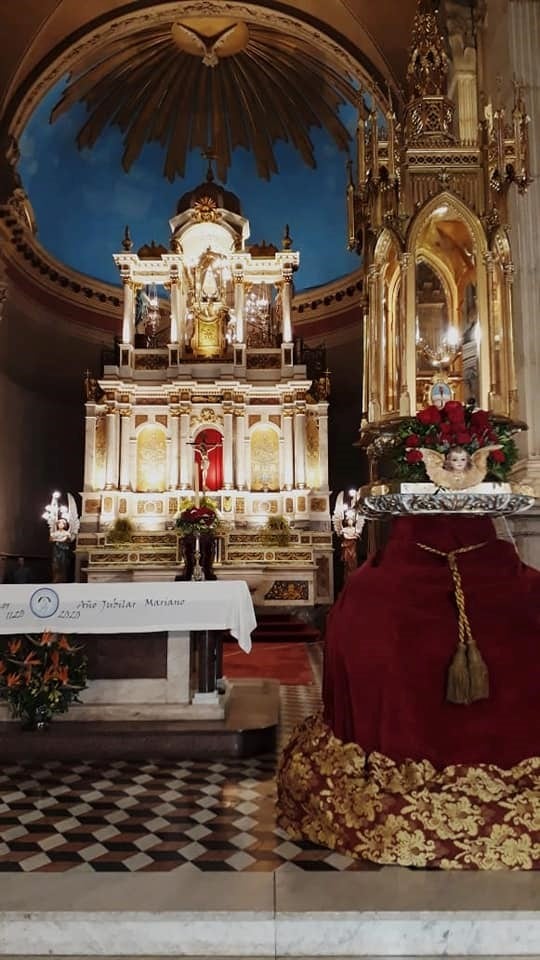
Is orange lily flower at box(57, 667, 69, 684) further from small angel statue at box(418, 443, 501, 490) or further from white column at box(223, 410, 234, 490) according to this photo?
white column at box(223, 410, 234, 490)

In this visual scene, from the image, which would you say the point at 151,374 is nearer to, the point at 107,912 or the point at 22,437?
the point at 22,437

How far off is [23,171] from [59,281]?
239cm

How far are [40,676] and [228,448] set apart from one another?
10.3 metres

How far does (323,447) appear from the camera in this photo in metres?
14.7

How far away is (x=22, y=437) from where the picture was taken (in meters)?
14.4

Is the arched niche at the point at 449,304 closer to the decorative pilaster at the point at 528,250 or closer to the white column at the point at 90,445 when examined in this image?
the decorative pilaster at the point at 528,250

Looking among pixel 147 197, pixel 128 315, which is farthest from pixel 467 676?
pixel 147 197

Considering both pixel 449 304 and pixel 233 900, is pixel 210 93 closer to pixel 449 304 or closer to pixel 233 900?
pixel 449 304

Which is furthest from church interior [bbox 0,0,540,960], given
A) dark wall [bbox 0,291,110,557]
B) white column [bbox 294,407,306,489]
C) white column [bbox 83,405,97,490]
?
white column [bbox 83,405,97,490]

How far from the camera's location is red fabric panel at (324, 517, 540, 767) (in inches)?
107

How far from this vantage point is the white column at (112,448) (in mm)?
14383

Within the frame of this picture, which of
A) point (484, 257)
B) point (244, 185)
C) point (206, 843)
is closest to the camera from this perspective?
point (206, 843)

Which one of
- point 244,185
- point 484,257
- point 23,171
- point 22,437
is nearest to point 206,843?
point 484,257

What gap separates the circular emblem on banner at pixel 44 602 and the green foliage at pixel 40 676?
15 centimetres
